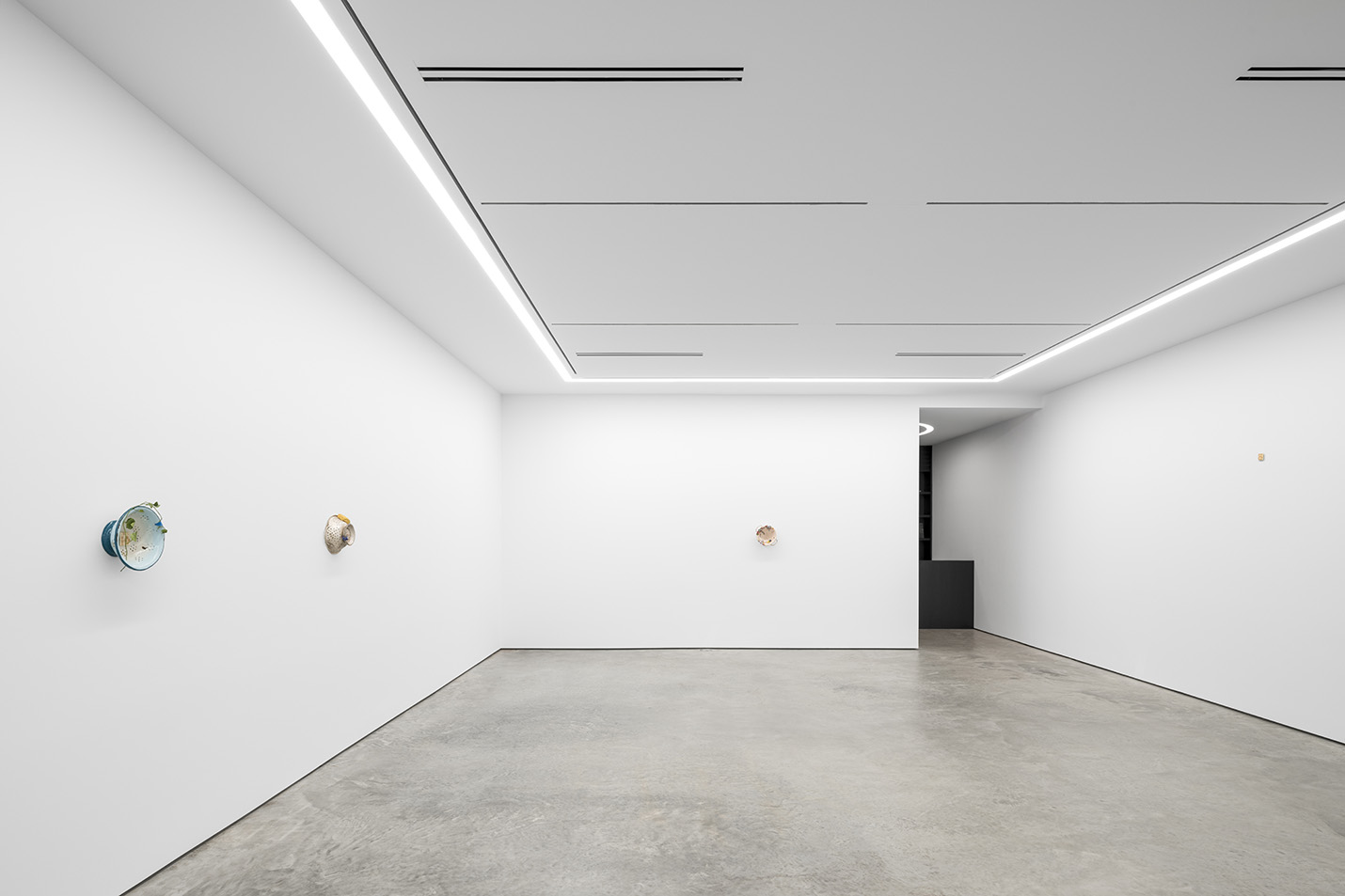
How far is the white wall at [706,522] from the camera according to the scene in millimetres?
8344

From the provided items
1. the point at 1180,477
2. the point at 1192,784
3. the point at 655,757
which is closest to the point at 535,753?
the point at 655,757

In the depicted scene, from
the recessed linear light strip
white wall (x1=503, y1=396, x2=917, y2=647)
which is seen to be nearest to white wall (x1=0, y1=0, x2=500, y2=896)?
the recessed linear light strip

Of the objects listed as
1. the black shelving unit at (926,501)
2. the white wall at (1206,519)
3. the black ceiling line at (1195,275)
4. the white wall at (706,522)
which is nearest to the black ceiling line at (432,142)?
the white wall at (706,522)

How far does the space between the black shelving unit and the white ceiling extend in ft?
23.5

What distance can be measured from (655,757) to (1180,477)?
5121 millimetres

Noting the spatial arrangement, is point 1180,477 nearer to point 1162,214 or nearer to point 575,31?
point 1162,214

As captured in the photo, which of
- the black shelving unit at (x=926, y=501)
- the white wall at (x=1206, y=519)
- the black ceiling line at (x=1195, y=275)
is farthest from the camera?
the black shelving unit at (x=926, y=501)

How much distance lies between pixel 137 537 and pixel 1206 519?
23.5ft

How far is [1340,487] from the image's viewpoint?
15.6ft

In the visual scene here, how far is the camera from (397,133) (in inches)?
118

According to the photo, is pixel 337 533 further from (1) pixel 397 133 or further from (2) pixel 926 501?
(2) pixel 926 501

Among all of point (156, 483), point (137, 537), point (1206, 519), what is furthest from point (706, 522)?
point (137, 537)

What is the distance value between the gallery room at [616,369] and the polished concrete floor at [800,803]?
0.03 m

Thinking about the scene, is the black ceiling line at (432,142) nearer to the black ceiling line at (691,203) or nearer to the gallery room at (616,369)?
the gallery room at (616,369)
